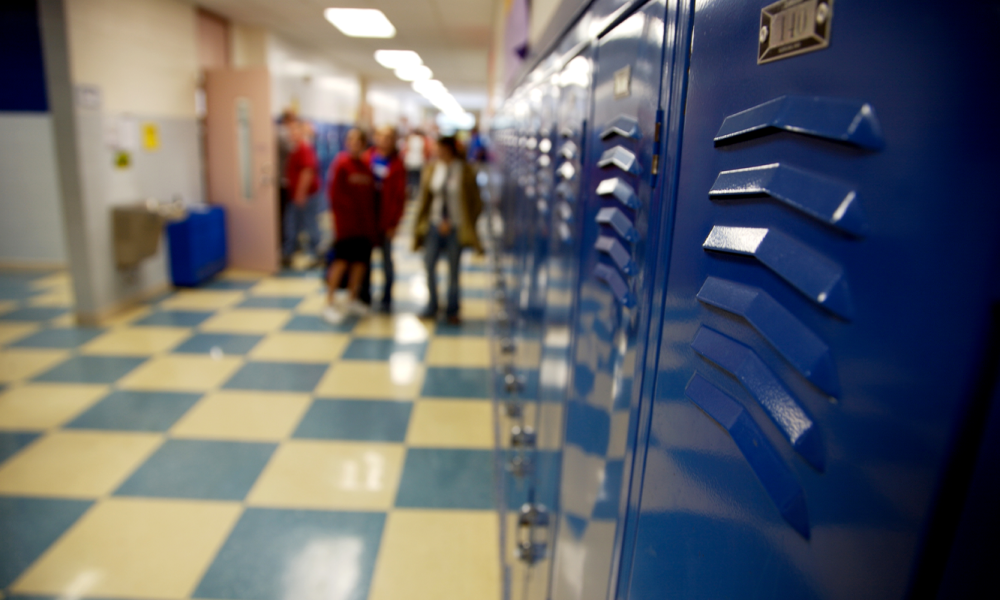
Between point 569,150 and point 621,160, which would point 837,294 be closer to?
point 621,160

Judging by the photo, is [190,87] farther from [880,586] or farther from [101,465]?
[880,586]

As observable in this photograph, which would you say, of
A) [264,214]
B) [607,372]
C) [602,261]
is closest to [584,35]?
[602,261]

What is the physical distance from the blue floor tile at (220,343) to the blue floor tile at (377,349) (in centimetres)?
70

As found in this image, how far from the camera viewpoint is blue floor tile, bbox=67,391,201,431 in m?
3.09

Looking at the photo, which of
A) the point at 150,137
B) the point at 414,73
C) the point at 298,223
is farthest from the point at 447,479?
the point at 414,73

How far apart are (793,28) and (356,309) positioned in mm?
4956

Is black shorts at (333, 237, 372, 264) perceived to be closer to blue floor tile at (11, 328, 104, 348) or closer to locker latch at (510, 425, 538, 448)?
blue floor tile at (11, 328, 104, 348)

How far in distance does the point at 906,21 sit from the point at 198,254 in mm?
6379

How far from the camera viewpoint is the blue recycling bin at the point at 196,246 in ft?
18.7

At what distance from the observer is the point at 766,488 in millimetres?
394

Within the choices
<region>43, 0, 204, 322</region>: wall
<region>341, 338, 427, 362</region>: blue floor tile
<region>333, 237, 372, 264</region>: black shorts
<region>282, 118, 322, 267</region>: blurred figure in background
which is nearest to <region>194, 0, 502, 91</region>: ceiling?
<region>43, 0, 204, 322</region>: wall

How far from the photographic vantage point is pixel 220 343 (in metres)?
4.38

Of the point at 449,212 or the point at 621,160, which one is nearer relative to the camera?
the point at 621,160

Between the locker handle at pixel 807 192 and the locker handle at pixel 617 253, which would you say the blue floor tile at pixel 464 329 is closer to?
the locker handle at pixel 617 253
